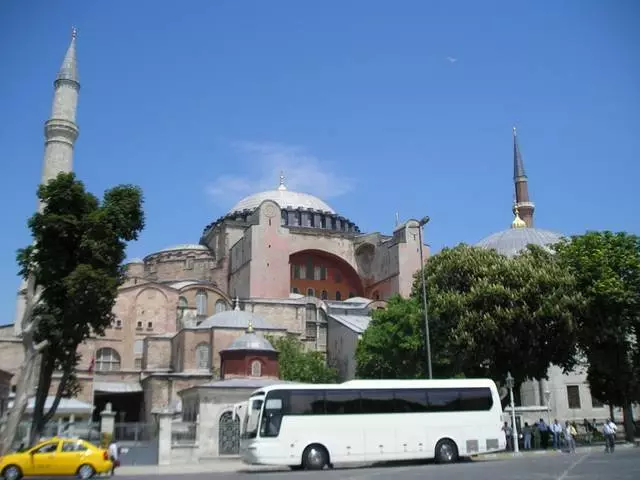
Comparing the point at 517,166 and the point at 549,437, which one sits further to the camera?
the point at 517,166

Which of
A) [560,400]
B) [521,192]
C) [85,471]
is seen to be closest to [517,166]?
[521,192]

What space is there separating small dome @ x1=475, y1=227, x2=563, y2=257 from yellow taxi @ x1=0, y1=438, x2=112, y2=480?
126 feet

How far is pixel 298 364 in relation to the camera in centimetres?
4016

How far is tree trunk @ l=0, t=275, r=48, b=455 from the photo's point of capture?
19.5 m

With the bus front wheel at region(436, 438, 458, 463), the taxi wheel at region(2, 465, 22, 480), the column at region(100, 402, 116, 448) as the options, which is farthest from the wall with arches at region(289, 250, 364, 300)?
the taxi wheel at region(2, 465, 22, 480)

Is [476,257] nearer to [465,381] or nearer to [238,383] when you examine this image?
[465,381]

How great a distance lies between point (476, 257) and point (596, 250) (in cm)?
500

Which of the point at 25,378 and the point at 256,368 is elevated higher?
the point at 256,368

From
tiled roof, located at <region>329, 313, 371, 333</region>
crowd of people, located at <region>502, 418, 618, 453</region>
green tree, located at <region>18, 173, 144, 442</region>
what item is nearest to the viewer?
green tree, located at <region>18, 173, 144, 442</region>

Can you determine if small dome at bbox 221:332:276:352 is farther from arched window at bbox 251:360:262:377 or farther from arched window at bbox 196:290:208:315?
arched window at bbox 196:290:208:315

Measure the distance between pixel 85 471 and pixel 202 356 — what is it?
891 inches

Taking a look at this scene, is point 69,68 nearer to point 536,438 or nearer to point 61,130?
point 61,130

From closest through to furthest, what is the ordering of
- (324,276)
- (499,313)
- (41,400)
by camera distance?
(41,400), (499,313), (324,276)

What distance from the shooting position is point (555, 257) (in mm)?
27828
